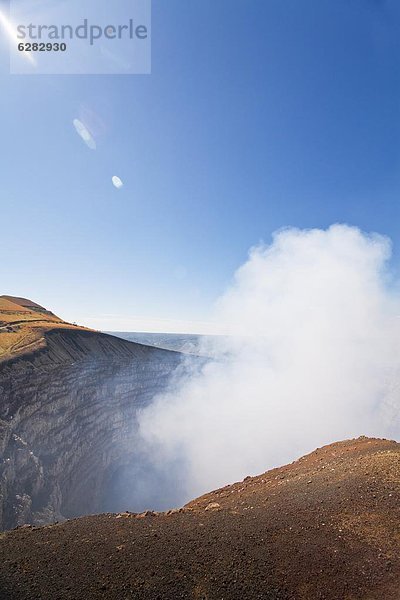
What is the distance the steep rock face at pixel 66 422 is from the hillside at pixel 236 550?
1793 centimetres

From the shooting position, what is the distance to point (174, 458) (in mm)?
60562

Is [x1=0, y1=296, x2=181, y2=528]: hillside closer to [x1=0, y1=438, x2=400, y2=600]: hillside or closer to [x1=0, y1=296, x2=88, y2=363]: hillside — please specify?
[x1=0, y1=296, x2=88, y2=363]: hillside

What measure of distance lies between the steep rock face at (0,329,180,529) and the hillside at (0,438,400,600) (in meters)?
17.9

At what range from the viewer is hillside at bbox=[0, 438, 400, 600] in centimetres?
827

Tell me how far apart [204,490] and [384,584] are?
165ft

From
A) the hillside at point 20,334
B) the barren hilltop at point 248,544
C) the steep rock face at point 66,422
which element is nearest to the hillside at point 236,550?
the barren hilltop at point 248,544

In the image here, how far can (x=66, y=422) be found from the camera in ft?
128

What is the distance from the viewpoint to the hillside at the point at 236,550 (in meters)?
8.27

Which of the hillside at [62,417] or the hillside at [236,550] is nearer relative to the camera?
the hillside at [236,550]

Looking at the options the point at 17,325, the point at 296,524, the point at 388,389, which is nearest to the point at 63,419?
the point at 17,325

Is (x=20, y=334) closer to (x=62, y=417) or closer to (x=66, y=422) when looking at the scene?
(x=62, y=417)

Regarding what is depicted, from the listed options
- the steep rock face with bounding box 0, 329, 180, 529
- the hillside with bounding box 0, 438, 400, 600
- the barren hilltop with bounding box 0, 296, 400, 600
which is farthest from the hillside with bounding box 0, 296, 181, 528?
the hillside with bounding box 0, 438, 400, 600

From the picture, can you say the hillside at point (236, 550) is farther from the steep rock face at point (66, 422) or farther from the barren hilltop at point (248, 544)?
the steep rock face at point (66, 422)

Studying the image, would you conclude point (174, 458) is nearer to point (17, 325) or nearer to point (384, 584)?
point (17, 325)
